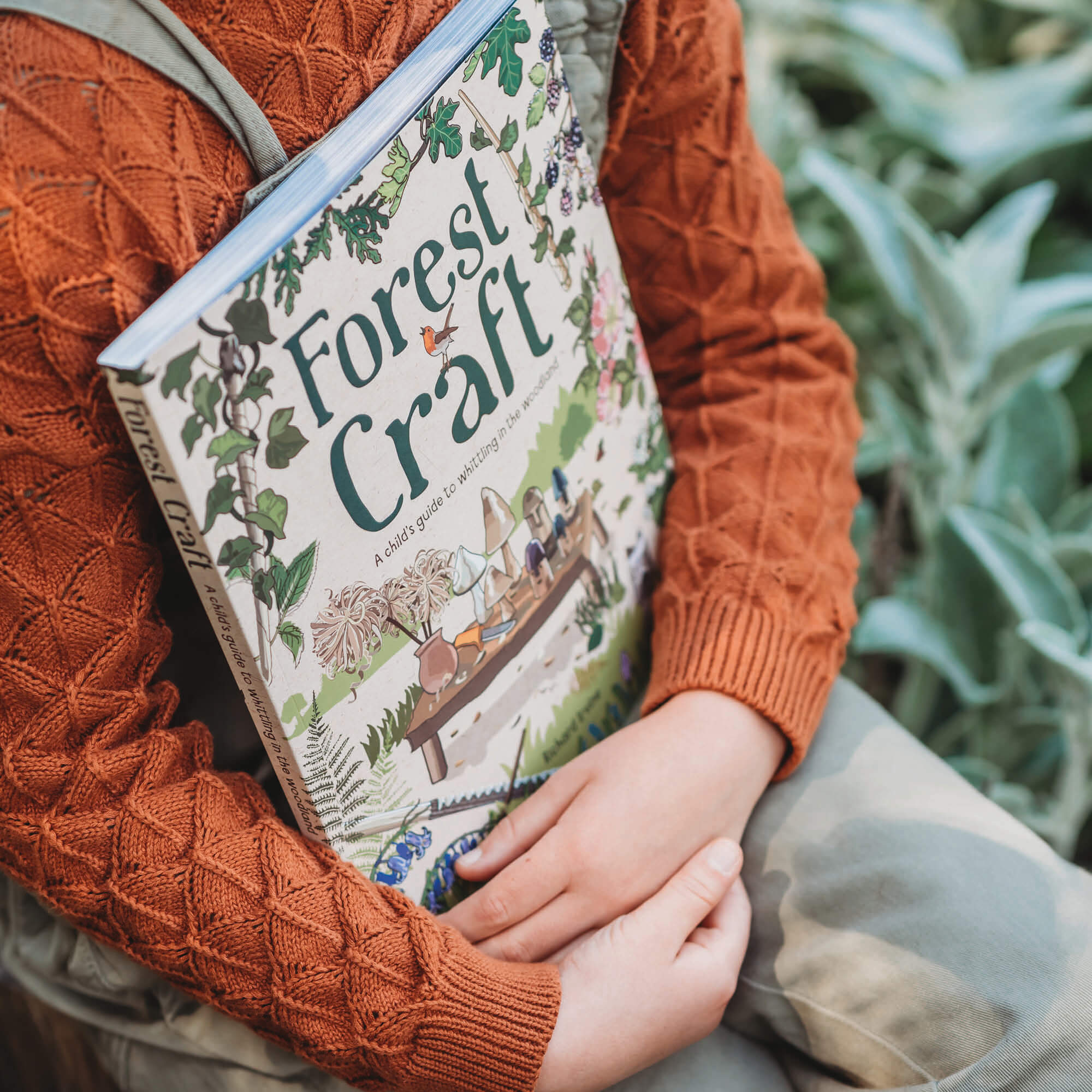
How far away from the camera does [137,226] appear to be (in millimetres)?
379

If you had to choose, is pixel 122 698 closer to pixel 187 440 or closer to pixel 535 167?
pixel 187 440

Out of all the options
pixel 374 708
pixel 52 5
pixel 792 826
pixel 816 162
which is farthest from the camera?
pixel 816 162

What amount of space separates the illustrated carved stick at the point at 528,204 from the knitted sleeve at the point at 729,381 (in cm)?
13

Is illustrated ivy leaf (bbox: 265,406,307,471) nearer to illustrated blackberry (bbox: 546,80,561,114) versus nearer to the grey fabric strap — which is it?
the grey fabric strap

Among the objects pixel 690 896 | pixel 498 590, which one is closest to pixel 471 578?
pixel 498 590

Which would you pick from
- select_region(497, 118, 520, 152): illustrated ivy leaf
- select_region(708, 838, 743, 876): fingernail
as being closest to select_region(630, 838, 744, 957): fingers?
select_region(708, 838, 743, 876): fingernail

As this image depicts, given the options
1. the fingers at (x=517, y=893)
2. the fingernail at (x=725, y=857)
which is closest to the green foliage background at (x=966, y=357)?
the fingernail at (x=725, y=857)

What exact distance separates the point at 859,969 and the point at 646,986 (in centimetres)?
13

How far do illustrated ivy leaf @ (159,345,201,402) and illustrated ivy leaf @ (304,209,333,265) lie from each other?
0.06m

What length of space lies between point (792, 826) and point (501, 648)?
0.77ft

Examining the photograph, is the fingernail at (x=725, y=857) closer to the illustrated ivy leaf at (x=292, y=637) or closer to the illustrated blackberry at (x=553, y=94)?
the illustrated ivy leaf at (x=292, y=637)

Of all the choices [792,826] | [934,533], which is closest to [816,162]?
[934,533]

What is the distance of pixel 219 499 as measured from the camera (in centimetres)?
38

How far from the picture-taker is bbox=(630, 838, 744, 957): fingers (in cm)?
53
